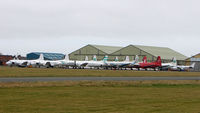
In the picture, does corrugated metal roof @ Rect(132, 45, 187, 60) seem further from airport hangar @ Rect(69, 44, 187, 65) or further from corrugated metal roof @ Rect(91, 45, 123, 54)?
corrugated metal roof @ Rect(91, 45, 123, 54)

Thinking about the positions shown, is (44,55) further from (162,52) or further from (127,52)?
(162,52)

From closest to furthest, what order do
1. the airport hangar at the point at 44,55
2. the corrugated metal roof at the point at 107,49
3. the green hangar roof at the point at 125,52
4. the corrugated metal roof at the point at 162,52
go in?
the green hangar roof at the point at 125,52, the corrugated metal roof at the point at 162,52, the corrugated metal roof at the point at 107,49, the airport hangar at the point at 44,55

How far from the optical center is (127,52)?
156 meters

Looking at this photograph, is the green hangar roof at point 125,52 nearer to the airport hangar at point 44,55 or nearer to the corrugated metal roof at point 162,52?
the corrugated metal roof at point 162,52

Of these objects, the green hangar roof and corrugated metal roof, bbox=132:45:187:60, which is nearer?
the green hangar roof

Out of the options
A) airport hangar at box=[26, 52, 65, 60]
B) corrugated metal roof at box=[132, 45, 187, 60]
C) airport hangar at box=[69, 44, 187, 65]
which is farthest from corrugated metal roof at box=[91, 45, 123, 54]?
airport hangar at box=[26, 52, 65, 60]

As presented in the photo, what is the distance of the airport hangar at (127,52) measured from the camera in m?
151

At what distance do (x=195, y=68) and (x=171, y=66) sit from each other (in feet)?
49.7

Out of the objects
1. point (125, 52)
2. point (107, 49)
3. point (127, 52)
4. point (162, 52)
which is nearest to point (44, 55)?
point (107, 49)

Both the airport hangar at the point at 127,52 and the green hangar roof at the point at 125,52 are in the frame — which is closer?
the airport hangar at the point at 127,52

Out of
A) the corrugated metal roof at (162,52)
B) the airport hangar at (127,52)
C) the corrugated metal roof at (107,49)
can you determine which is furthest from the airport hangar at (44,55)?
the corrugated metal roof at (162,52)

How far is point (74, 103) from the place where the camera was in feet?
73.3

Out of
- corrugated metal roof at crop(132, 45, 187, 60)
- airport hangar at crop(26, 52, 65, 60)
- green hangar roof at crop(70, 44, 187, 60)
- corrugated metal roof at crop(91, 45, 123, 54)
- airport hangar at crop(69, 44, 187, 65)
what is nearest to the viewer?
airport hangar at crop(69, 44, 187, 65)

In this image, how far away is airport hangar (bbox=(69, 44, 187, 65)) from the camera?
15125 centimetres
